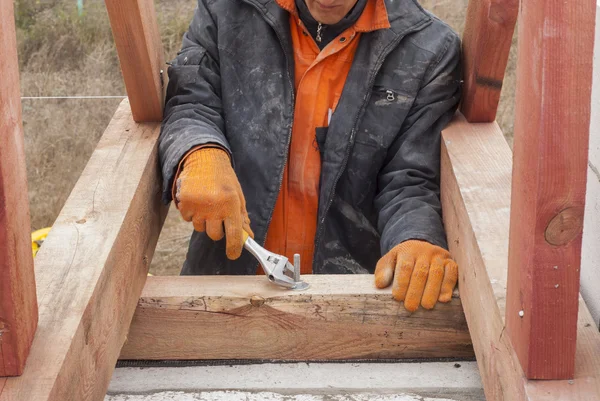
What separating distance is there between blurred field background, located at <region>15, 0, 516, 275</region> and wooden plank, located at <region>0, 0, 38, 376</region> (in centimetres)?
469

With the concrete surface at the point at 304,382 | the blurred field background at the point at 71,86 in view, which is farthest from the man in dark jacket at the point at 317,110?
the blurred field background at the point at 71,86

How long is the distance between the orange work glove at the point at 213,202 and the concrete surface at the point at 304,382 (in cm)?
39

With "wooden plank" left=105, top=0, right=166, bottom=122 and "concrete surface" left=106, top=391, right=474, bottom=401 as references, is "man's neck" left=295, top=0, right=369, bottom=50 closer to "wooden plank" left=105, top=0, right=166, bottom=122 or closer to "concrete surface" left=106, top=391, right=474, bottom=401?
"wooden plank" left=105, top=0, right=166, bottom=122

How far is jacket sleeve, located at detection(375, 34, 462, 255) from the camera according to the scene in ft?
9.21

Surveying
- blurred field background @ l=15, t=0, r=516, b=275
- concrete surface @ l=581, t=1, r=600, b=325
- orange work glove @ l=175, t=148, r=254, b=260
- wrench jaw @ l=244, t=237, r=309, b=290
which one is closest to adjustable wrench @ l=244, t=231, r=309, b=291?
wrench jaw @ l=244, t=237, r=309, b=290

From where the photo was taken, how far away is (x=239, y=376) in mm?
2295

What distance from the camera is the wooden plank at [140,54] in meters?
2.80

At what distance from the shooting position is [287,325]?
7.73 feet

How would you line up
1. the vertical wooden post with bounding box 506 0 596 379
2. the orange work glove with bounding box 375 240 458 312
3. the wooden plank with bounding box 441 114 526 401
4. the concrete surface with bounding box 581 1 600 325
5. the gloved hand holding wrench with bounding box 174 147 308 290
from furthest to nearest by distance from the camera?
the gloved hand holding wrench with bounding box 174 147 308 290 → the orange work glove with bounding box 375 240 458 312 → the concrete surface with bounding box 581 1 600 325 → the wooden plank with bounding box 441 114 526 401 → the vertical wooden post with bounding box 506 0 596 379

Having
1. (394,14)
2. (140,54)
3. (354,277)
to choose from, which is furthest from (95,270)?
(394,14)

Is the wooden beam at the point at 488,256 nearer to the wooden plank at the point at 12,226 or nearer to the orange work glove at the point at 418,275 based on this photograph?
the orange work glove at the point at 418,275

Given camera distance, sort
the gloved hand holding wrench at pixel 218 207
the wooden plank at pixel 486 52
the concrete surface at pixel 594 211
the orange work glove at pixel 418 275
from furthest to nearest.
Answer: the wooden plank at pixel 486 52 → the gloved hand holding wrench at pixel 218 207 → the orange work glove at pixel 418 275 → the concrete surface at pixel 594 211

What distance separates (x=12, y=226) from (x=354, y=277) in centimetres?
111

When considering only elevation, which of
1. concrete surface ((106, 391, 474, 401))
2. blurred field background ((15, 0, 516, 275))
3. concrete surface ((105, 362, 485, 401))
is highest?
concrete surface ((106, 391, 474, 401))
